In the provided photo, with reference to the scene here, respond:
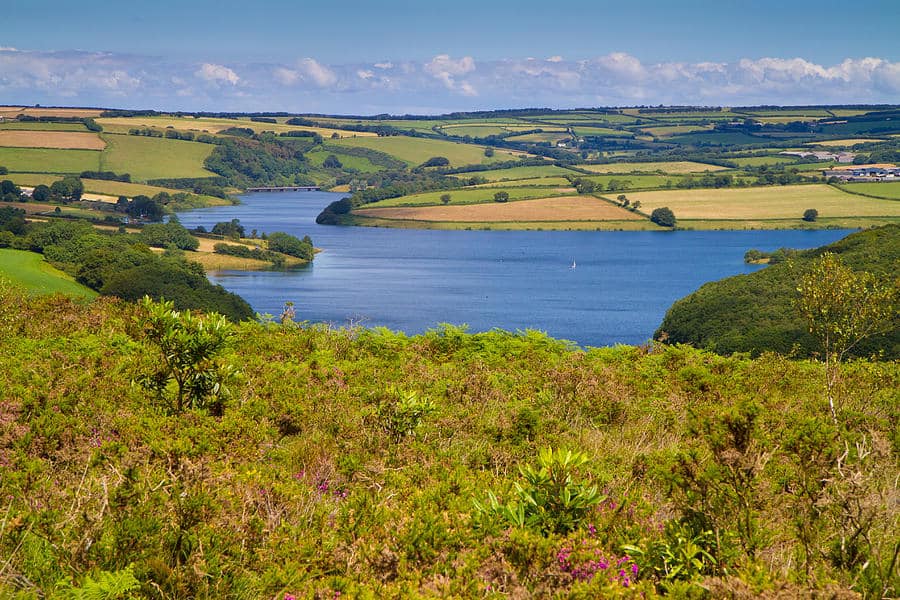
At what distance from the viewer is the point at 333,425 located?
10.8 metres

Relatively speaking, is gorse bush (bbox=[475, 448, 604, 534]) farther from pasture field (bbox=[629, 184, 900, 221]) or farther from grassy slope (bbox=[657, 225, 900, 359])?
pasture field (bbox=[629, 184, 900, 221])

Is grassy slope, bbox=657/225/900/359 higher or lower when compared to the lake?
higher

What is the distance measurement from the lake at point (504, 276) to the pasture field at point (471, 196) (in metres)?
20.2

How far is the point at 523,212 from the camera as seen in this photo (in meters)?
172

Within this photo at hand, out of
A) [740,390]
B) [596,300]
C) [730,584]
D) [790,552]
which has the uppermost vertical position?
[730,584]

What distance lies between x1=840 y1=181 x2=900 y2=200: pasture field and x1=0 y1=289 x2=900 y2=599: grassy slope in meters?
165

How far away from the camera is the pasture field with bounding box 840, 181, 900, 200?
16150cm

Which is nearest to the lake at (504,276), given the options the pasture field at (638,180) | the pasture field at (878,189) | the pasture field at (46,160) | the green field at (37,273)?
the green field at (37,273)

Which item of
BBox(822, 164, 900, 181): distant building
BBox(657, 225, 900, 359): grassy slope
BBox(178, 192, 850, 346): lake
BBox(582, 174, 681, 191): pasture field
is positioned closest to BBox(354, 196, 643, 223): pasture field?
BBox(178, 192, 850, 346): lake

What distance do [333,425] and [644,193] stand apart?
179 meters

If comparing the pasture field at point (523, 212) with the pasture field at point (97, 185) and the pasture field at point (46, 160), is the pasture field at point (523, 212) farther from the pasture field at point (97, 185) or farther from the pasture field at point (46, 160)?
the pasture field at point (46, 160)

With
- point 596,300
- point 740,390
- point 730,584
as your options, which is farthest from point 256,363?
point 596,300

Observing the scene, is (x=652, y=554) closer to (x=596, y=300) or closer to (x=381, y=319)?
(x=381, y=319)

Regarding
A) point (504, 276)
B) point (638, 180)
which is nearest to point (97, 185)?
point (504, 276)
